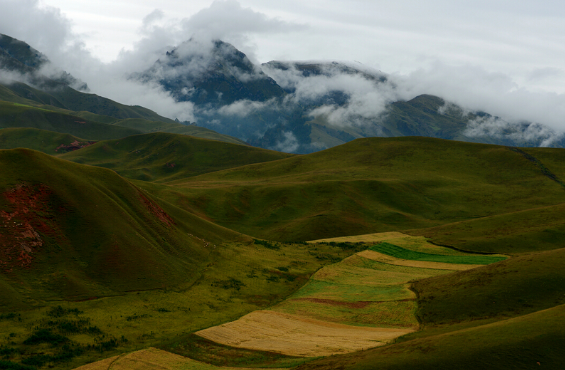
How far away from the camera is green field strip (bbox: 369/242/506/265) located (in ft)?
236

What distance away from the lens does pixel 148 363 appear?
31.7 m

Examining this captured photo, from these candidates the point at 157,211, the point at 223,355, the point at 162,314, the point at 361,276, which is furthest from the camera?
the point at 157,211

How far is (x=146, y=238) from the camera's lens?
57.7 metres

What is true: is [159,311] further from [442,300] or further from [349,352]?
[442,300]

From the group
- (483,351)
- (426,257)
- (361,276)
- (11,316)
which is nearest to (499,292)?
(483,351)

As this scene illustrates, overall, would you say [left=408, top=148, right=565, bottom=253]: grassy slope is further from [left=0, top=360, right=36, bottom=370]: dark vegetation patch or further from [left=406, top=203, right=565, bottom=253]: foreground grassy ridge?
[left=0, top=360, right=36, bottom=370]: dark vegetation patch

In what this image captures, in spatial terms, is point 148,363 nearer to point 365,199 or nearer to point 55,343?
point 55,343

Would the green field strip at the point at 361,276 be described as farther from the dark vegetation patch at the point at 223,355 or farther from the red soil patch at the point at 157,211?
the dark vegetation patch at the point at 223,355

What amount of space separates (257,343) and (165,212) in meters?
42.2

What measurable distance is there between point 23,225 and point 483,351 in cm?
4473

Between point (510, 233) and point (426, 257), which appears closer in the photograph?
point (426, 257)

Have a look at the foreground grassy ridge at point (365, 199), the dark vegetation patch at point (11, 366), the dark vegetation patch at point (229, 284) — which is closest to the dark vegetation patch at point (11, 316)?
the dark vegetation patch at point (11, 366)

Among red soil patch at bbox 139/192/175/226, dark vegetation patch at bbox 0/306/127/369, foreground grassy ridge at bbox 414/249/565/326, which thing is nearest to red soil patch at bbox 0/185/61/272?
dark vegetation patch at bbox 0/306/127/369

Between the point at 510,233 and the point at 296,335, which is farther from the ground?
the point at 510,233
